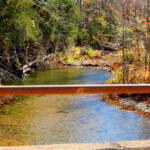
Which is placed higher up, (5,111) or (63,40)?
(63,40)

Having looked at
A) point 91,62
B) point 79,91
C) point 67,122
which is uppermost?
point 79,91

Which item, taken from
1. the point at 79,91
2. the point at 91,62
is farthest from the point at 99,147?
the point at 91,62

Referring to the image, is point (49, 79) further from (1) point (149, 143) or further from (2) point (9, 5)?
(1) point (149, 143)

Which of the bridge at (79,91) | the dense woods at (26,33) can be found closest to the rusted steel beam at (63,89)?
the bridge at (79,91)

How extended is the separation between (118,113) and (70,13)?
54.2ft

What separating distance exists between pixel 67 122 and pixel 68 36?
1694cm

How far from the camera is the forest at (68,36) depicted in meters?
11.5

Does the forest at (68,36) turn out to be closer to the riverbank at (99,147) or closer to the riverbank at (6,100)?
the riverbank at (6,100)

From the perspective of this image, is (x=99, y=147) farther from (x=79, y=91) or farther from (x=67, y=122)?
(x=67, y=122)

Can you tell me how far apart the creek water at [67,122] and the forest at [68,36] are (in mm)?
1912

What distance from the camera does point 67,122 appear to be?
27.8 feet

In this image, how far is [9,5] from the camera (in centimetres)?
1301

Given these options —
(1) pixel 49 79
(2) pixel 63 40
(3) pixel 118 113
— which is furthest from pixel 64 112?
(2) pixel 63 40

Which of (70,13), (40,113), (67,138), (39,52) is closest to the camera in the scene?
(67,138)
